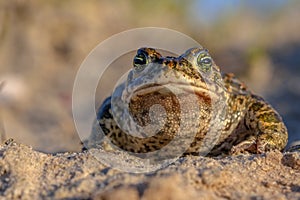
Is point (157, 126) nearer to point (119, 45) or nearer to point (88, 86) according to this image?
point (88, 86)

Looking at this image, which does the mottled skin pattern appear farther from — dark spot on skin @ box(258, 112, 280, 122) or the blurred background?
the blurred background

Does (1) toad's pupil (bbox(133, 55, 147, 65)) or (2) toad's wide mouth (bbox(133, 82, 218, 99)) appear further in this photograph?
(1) toad's pupil (bbox(133, 55, 147, 65))

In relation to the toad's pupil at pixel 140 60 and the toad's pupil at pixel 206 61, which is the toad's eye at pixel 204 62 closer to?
the toad's pupil at pixel 206 61

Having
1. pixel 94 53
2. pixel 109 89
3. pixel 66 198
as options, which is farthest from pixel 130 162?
pixel 94 53

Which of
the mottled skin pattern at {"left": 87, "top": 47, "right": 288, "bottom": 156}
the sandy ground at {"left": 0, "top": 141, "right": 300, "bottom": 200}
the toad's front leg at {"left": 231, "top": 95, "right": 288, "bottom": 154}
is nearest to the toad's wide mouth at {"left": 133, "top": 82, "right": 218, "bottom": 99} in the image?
the mottled skin pattern at {"left": 87, "top": 47, "right": 288, "bottom": 156}

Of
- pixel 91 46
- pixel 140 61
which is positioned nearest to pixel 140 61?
pixel 140 61

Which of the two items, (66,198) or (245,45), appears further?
(245,45)
